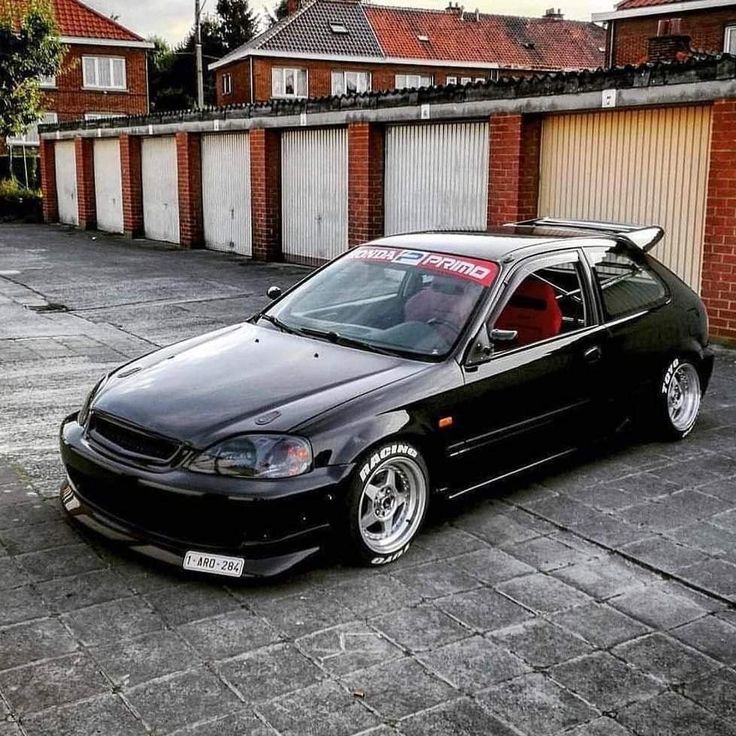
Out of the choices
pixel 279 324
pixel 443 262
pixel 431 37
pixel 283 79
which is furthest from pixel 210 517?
pixel 431 37

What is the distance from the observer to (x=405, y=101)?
48.4 ft

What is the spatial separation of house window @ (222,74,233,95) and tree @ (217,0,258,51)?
54.4 ft

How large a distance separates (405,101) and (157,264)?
21.1ft

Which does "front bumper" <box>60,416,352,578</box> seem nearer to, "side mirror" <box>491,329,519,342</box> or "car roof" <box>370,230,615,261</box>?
"side mirror" <box>491,329,519,342</box>

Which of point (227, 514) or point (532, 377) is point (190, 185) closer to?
point (532, 377)

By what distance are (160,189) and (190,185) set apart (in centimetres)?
238

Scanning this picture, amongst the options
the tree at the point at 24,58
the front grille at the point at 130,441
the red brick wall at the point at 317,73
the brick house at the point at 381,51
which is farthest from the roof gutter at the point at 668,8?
the front grille at the point at 130,441

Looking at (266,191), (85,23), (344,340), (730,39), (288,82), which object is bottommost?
(344,340)

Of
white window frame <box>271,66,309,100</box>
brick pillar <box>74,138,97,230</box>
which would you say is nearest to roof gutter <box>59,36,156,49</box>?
white window frame <box>271,66,309,100</box>

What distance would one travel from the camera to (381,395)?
15.7 feet

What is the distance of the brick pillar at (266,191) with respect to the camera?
18.5m

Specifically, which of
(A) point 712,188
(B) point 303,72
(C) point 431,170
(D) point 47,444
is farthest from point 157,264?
(B) point 303,72

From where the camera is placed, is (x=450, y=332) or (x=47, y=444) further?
(x=47, y=444)

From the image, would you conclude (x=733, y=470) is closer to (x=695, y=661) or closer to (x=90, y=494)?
(x=695, y=661)
